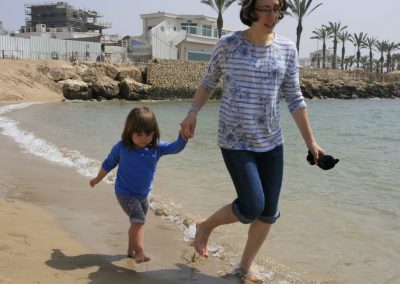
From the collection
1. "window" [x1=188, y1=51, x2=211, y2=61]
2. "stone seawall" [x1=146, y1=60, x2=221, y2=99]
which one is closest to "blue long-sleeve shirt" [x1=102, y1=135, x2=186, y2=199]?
"stone seawall" [x1=146, y1=60, x2=221, y2=99]

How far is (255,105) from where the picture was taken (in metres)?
2.77

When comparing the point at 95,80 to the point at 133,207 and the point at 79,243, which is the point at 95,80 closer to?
the point at 79,243

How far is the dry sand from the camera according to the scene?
290 centimetres

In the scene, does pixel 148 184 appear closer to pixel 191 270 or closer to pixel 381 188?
pixel 191 270

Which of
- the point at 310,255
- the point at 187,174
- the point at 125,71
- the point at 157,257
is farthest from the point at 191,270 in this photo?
the point at 125,71

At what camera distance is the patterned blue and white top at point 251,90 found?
9.07ft

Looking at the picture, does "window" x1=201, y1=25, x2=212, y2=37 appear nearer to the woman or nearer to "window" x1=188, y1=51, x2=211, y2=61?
"window" x1=188, y1=51, x2=211, y2=61

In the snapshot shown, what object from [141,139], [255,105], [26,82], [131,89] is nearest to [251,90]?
[255,105]

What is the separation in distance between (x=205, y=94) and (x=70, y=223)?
179cm

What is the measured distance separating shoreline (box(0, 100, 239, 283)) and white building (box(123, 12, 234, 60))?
46.5m

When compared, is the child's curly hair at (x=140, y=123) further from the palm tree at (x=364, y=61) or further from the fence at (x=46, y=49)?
the palm tree at (x=364, y=61)

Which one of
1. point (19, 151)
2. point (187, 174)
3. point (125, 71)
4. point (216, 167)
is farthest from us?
point (125, 71)

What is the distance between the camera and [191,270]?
10.5 feet

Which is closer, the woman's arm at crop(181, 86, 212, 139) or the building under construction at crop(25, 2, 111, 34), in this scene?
the woman's arm at crop(181, 86, 212, 139)
